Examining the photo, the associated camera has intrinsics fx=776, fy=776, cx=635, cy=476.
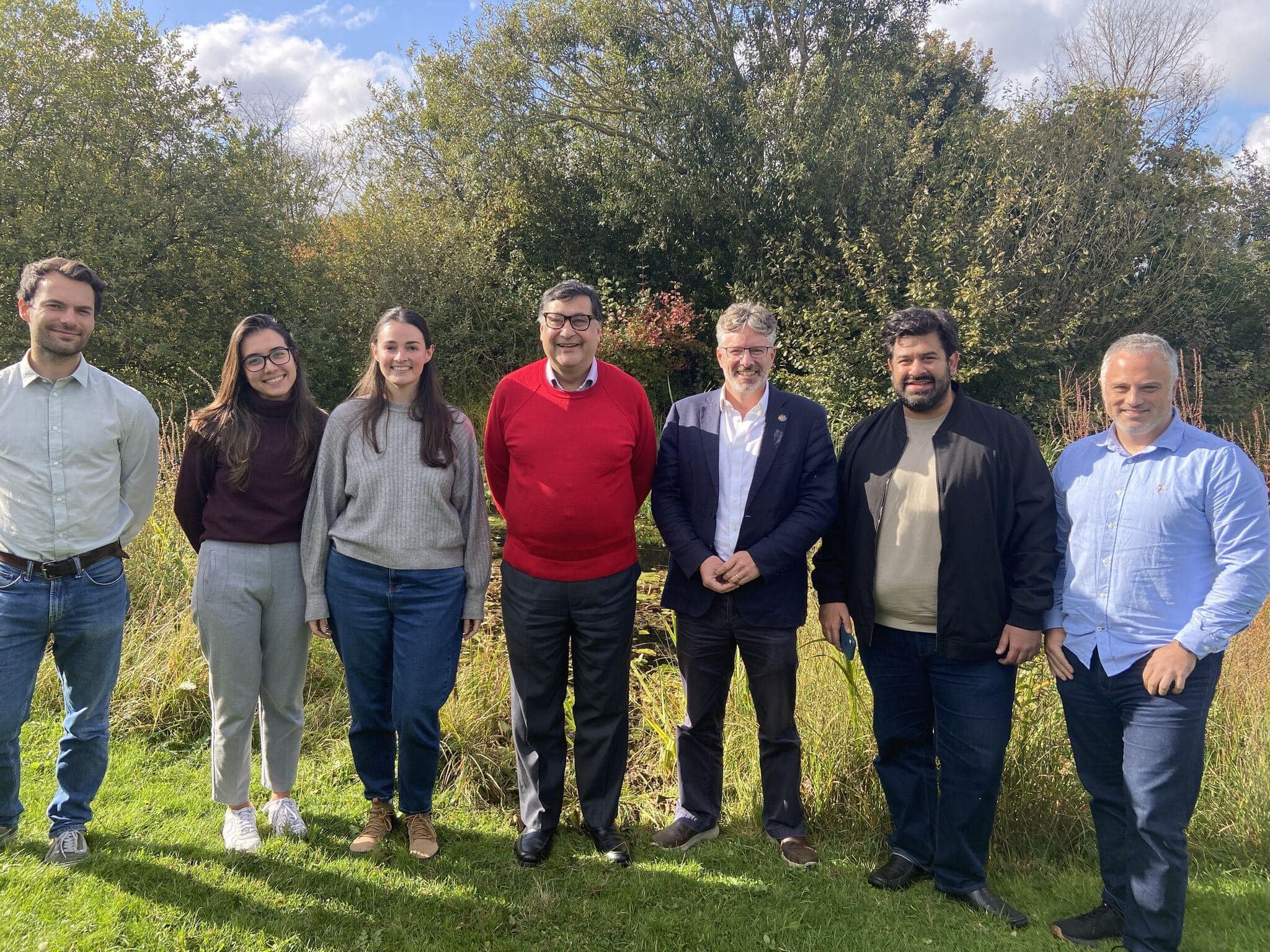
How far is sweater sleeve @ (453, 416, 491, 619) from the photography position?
3092 mm

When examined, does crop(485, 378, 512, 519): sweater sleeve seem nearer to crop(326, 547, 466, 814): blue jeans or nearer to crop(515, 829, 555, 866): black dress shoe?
crop(326, 547, 466, 814): blue jeans

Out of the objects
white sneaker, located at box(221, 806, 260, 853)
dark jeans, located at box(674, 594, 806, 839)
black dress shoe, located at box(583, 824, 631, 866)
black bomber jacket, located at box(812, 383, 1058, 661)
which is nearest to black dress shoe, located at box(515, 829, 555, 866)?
black dress shoe, located at box(583, 824, 631, 866)

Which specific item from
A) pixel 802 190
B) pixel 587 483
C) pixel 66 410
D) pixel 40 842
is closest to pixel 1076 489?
pixel 587 483

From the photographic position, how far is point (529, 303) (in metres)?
15.0

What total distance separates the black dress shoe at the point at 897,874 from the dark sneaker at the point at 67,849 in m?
3.06

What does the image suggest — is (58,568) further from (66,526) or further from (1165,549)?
(1165,549)

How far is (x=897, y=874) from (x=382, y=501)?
2457 millimetres

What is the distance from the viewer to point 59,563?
286 centimetres

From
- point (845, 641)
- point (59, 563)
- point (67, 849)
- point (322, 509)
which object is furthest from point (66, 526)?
point (845, 641)

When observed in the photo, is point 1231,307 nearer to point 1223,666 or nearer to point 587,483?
point 1223,666

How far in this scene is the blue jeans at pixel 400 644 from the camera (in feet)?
9.83

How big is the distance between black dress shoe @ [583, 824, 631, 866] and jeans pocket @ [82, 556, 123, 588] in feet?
7.07

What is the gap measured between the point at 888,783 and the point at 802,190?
12049mm

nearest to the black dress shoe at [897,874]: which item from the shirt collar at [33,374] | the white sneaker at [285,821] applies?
the white sneaker at [285,821]
